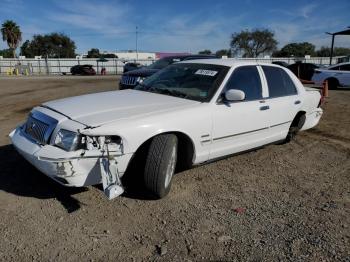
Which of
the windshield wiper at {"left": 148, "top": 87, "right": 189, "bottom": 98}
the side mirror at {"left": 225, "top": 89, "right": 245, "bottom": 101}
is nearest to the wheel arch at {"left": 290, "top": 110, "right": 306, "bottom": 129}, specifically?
the side mirror at {"left": 225, "top": 89, "right": 245, "bottom": 101}

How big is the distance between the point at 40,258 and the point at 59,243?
234 millimetres

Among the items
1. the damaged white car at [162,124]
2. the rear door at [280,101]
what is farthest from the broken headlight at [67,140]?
the rear door at [280,101]

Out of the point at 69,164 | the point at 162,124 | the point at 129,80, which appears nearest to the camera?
the point at 69,164

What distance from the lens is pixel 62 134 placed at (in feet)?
11.8

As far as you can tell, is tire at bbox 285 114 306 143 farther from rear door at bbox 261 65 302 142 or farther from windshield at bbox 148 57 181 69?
windshield at bbox 148 57 181 69

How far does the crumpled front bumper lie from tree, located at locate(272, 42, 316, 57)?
2943 inches

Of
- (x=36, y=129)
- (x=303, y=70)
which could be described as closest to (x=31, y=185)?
(x=36, y=129)

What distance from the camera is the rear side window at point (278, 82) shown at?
210 inches

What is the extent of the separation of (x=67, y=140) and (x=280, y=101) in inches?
129

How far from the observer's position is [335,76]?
17016mm

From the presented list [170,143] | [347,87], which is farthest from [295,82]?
[347,87]

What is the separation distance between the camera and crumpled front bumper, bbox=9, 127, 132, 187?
340cm

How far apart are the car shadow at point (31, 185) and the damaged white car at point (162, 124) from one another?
45cm

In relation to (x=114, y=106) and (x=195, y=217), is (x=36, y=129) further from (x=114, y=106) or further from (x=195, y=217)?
(x=195, y=217)
